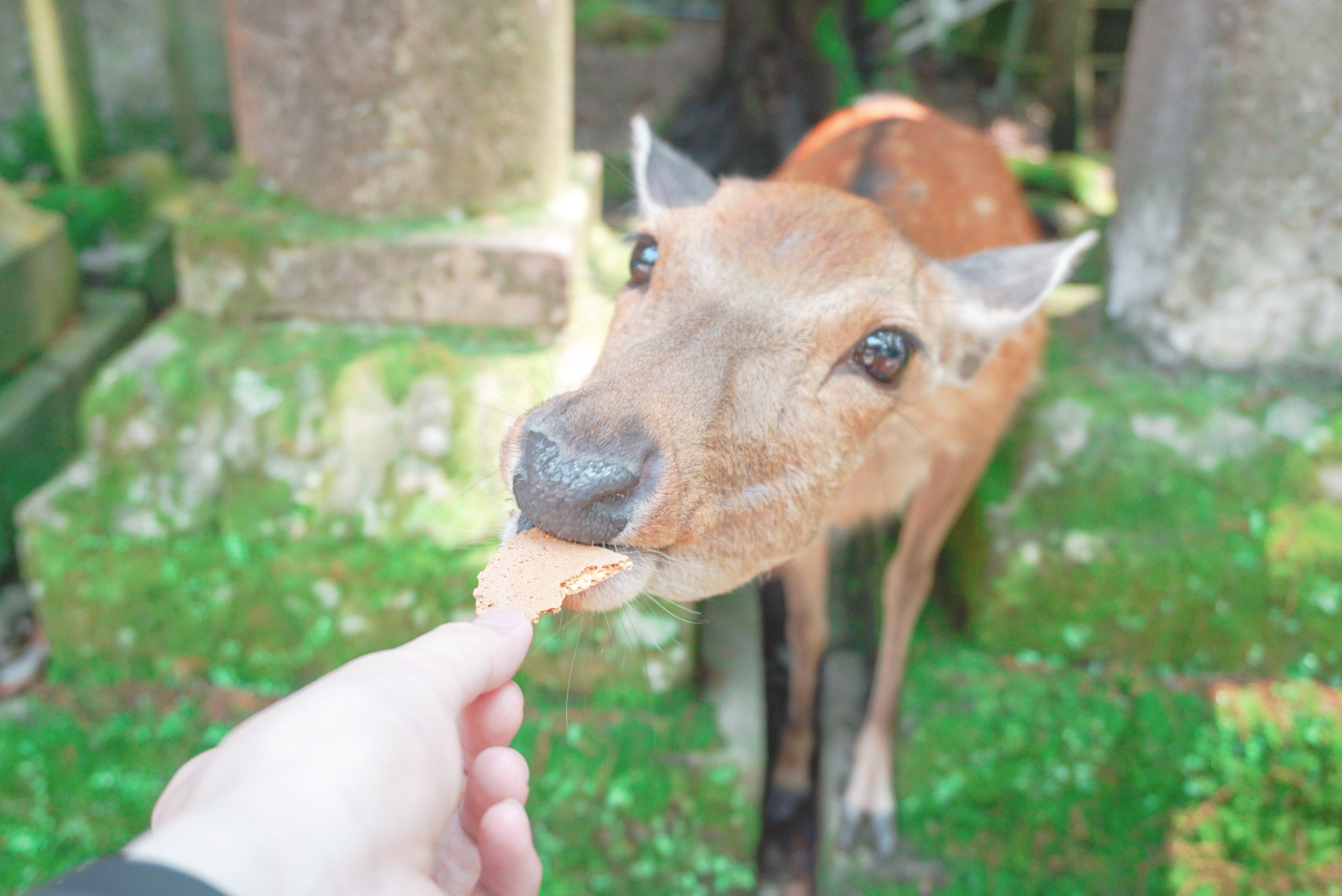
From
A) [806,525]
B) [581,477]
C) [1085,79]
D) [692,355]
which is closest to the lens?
[581,477]

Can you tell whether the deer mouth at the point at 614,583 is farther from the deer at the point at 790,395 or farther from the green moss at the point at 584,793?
the green moss at the point at 584,793

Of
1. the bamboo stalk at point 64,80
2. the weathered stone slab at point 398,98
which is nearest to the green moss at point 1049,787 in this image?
the weathered stone slab at point 398,98

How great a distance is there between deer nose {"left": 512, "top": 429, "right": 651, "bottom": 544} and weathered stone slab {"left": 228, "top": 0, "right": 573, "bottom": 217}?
2.25 m

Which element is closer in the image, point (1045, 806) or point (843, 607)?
point (1045, 806)

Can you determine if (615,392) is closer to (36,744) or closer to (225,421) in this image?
(225,421)

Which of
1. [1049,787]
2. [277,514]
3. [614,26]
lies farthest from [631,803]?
[614,26]

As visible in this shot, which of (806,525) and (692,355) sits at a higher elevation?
(692,355)

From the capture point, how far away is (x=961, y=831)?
11.4ft

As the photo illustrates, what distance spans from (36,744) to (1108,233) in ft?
15.4

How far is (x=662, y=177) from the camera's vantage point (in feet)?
9.78

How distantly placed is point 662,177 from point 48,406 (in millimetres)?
3229

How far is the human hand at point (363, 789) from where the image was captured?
1.11 m

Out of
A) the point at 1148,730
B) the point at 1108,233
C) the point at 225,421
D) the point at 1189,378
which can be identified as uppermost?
the point at 1108,233

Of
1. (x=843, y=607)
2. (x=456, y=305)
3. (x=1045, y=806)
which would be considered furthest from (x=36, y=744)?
(x=1045, y=806)
